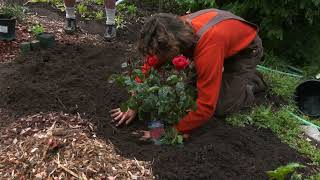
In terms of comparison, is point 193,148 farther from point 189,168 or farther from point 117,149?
point 117,149

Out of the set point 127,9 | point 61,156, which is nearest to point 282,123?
point 61,156

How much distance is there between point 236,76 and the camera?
4445mm

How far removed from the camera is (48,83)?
4691 millimetres

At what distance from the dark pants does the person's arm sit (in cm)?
67

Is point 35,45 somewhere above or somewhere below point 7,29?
below

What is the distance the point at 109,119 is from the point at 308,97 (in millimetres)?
2326

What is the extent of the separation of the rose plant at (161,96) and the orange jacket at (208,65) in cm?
8

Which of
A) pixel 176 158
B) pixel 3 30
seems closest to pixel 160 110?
pixel 176 158

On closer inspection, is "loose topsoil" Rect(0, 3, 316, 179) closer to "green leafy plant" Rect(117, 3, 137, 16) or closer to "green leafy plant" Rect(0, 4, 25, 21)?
"green leafy plant" Rect(0, 4, 25, 21)

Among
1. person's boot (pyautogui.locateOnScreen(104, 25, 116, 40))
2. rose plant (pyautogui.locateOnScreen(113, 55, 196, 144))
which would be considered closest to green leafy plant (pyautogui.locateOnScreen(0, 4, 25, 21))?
person's boot (pyautogui.locateOnScreen(104, 25, 116, 40))

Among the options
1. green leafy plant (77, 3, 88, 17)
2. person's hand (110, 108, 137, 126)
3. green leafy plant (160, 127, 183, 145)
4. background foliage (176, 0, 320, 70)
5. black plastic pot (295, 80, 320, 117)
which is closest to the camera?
green leafy plant (160, 127, 183, 145)

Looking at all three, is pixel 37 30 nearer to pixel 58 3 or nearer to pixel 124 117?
pixel 58 3

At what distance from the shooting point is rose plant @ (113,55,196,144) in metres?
3.62

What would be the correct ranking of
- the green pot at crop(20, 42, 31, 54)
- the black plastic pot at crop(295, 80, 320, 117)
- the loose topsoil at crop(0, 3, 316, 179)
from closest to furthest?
the loose topsoil at crop(0, 3, 316, 179)
the black plastic pot at crop(295, 80, 320, 117)
the green pot at crop(20, 42, 31, 54)
